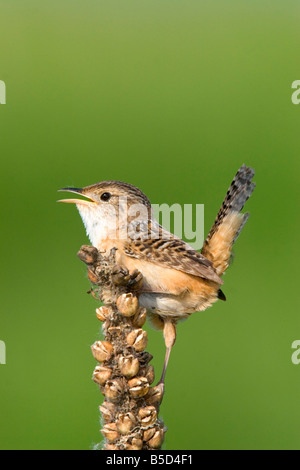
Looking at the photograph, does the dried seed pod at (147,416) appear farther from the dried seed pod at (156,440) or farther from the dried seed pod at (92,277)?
the dried seed pod at (92,277)

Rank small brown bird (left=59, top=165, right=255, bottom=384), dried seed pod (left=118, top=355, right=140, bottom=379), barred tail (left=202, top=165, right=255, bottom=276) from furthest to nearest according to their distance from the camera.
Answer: barred tail (left=202, top=165, right=255, bottom=276) → small brown bird (left=59, top=165, right=255, bottom=384) → dried seed pod (left=118, top=355, right=140, bottom=379)

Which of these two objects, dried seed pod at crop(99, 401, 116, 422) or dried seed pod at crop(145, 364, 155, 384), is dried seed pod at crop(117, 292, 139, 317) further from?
dried seed pod at crop(99, 401, 116, 422)

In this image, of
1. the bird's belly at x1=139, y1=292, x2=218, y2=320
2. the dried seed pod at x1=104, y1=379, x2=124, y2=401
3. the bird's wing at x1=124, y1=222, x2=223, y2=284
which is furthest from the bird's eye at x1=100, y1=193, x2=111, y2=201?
the dried seed pod at x1=104, y1=379, x2=124, y2=401

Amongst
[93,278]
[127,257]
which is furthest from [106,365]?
[127,257]

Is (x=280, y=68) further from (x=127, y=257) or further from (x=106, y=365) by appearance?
(x=106, y=365)

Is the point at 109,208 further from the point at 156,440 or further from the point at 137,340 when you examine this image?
the point at 156,440

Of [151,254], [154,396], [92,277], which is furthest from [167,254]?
[154,396]
